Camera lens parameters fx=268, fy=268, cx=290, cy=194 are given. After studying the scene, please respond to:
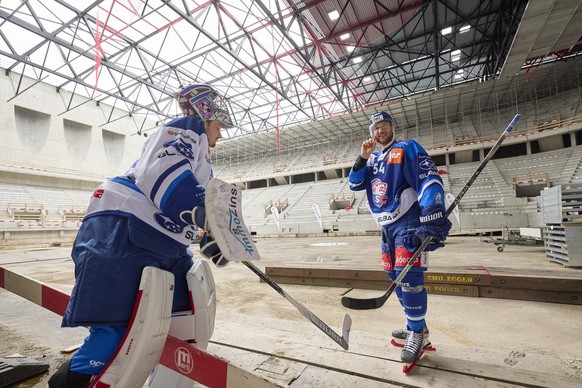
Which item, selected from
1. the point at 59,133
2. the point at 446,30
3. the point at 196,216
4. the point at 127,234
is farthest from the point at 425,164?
the point at 59,133

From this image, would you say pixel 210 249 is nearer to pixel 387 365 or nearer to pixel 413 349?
pixel 387 365

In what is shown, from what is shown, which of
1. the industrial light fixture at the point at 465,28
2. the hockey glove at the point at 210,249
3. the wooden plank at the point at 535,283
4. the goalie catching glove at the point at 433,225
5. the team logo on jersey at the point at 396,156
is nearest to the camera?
the hockey glove at the point at 210,249

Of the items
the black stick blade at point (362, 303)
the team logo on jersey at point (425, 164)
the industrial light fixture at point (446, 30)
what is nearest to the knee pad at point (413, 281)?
the black stick blade at point (362, 303)

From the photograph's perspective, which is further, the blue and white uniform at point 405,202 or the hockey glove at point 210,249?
the blue and white uniform at point 405,202

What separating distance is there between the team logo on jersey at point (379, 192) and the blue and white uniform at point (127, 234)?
4.91 ft

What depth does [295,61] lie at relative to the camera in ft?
55.7

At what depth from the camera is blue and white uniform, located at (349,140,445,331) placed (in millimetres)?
1932

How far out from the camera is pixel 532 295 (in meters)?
3.40

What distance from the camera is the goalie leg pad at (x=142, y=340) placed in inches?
44.7

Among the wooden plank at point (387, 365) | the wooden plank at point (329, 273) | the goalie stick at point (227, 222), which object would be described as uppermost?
the goalie stick at point (227, 222)

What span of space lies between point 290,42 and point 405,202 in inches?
552

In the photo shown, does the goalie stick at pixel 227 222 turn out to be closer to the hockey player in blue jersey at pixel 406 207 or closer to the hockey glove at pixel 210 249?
the hockey glove at pixel 210 249

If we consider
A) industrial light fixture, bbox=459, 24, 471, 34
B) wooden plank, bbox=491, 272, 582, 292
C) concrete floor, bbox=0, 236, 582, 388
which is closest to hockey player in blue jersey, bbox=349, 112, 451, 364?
concrete floor, bbox=0, 236, 582, 388

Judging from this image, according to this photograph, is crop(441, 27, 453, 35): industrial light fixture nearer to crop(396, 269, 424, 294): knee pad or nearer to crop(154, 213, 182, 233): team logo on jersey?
crop(396, 269, 424, 294): knee pad
